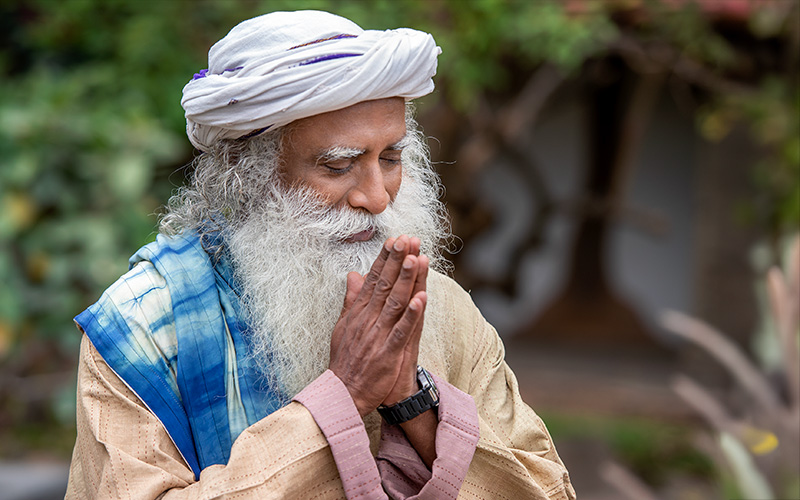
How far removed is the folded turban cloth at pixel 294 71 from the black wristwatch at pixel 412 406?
0.65 m

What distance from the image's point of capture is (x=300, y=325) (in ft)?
6.08

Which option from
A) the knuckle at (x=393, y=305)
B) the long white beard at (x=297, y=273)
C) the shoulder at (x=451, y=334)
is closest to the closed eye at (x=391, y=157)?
the long white beard at (x=297, y=273)

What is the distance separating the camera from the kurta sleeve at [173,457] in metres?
1.54

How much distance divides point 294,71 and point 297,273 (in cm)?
46

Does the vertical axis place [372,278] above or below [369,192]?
below

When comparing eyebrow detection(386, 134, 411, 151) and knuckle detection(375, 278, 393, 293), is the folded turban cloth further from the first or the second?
knuckle detection(375, 278, 393, 293)

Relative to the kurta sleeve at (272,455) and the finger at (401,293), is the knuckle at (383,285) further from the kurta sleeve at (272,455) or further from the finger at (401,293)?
the kurta sleeve at (272,455)

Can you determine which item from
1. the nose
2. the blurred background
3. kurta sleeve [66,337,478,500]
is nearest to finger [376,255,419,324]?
kurta sleeve [66,337,478,500]

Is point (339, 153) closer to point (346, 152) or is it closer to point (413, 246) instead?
point (346, 152)

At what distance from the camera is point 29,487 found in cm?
381

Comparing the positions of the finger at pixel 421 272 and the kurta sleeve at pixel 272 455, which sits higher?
the finger at pixel 421 272

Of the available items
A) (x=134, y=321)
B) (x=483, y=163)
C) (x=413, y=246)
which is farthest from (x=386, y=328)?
(x=483, y=163)

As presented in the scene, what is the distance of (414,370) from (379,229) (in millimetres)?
366

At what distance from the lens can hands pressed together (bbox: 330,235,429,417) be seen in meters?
1.59
